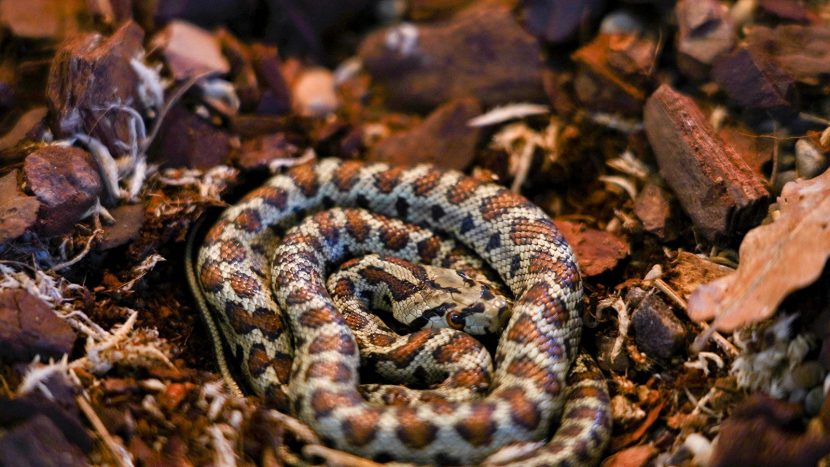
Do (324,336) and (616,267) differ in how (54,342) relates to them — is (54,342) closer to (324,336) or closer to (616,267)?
(324,336)

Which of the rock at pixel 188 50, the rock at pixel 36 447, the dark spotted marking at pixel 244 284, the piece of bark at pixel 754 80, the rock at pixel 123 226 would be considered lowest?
the dark spotted marking at pixel 244 284

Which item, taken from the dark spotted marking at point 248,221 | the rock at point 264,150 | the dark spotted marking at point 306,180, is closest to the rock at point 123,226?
the dark spotted marking at point 248,221

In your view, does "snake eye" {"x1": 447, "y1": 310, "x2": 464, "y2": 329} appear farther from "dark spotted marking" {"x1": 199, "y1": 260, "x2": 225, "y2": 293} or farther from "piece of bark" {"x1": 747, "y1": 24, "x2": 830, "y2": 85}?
"piece of bark" {"x1": 747, "y1": 24, "x2": 830, "y2": 85}

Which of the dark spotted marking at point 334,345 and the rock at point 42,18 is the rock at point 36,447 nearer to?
the dark spotted marking at point 334,345

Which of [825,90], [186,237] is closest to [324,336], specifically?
[186,237]

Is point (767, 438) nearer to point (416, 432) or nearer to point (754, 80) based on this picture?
point (416, 432)

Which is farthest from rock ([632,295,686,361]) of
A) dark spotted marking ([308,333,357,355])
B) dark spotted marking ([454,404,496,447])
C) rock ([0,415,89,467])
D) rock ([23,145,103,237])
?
rock ([23,145,103,237])
